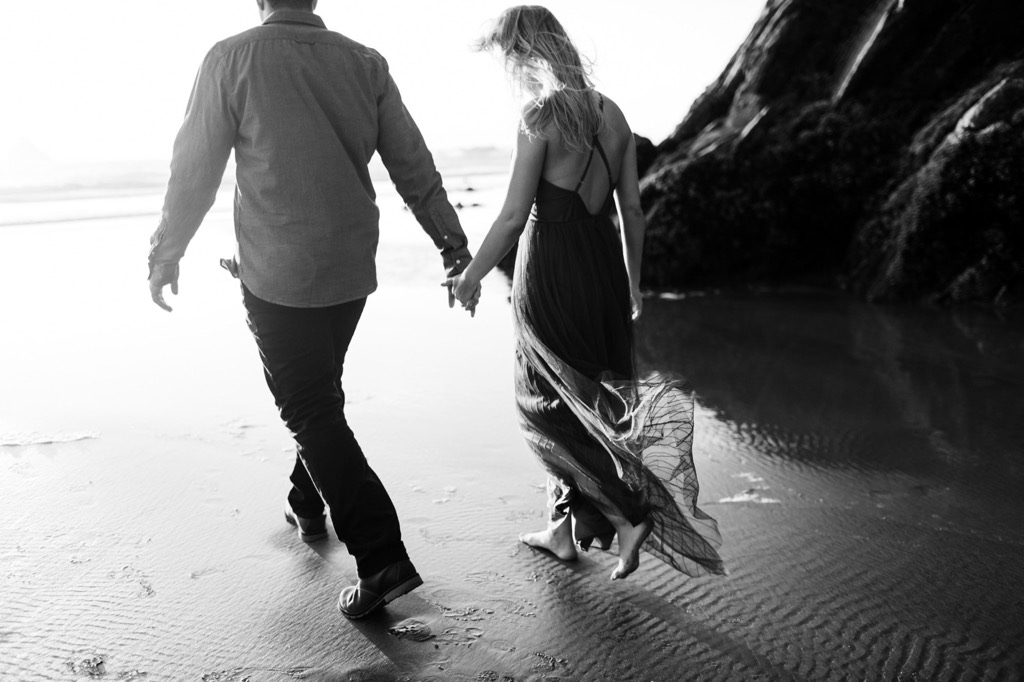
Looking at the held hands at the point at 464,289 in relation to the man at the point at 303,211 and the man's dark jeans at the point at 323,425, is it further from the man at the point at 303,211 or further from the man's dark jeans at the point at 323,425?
the man's dark jeans at the point at 323,425

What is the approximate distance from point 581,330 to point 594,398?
277 mm

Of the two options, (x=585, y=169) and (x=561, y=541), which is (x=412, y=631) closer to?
(x=561, y=541)

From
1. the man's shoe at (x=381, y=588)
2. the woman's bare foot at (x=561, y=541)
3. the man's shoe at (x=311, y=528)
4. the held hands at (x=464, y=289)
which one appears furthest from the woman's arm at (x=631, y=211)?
the man's shoe at (x=311, y=528)

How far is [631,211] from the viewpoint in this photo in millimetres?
3725

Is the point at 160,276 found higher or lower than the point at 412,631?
higher

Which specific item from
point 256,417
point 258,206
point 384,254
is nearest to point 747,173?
point 384,254

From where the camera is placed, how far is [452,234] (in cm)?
348

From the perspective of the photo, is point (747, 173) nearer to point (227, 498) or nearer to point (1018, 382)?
point (1018, 382)

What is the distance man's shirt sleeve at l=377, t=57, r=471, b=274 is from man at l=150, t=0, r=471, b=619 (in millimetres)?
24

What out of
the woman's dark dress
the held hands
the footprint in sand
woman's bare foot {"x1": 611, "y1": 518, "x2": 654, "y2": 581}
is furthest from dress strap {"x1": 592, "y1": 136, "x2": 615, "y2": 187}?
the footprint in sand

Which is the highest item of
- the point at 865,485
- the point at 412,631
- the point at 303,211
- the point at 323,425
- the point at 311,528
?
the point at 303,211

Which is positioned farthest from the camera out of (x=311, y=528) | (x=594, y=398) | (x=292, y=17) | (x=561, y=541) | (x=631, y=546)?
(x=311, y=528)

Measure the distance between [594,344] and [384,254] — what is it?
7.59 meters

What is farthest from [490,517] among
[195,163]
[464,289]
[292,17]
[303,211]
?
[292,17]
